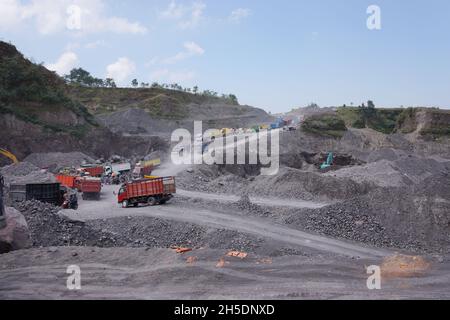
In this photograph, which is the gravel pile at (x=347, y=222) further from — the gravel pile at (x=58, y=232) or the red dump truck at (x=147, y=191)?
the gravel pile at (x=58, y=232)

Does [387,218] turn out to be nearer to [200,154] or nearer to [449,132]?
[200,154]

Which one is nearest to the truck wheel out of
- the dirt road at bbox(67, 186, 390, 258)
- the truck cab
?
the dirt road at bbox(67, 186, 390, 258)

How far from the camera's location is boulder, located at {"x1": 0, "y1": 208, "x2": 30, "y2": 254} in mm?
14070

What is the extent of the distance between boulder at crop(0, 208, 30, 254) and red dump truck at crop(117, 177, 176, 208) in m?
9.48

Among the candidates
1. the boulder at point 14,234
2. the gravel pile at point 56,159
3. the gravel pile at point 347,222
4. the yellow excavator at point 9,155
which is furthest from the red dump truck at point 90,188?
the gravel pile at point 347,222

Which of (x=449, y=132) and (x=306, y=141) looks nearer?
(x=306, y=141)

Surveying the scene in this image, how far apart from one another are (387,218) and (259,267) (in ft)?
31.6

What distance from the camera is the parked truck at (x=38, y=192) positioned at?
22766mm

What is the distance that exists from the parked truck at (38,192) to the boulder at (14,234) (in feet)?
25.3

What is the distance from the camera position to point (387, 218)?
19.7 metres

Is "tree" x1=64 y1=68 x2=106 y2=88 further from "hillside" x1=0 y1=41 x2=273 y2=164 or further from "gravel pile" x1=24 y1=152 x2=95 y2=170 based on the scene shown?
"gravel pile" x1=24 y1=152 x2=95 y2=170

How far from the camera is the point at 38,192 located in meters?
23.6

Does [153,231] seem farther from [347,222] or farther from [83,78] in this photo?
[83,78]
